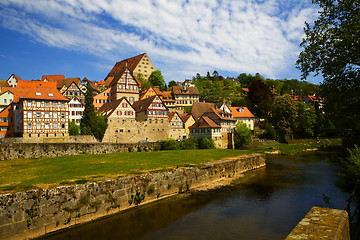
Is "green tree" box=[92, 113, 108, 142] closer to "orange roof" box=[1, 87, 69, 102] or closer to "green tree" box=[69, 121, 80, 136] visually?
"green tree" box=[69, 121, 80, 136]

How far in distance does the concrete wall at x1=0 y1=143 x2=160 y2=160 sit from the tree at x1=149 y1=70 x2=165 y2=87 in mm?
71234

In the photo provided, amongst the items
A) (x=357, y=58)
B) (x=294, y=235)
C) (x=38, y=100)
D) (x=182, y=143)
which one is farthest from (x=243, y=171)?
(x=38, y=100)

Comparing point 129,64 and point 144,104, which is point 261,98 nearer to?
point 144,104

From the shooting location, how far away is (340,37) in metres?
14.0

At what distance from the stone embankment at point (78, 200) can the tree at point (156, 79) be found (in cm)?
8731

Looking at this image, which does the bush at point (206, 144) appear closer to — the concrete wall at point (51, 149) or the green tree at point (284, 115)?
the concrete wall at point (51, 149)

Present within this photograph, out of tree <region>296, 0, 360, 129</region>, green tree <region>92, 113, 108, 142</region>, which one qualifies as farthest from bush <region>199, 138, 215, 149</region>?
tree <region>296, 0, 360, 129</region>

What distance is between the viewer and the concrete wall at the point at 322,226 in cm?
439

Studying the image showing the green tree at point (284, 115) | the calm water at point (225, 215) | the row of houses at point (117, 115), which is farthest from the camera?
the green tree at point (284, 115)

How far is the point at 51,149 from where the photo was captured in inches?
1182

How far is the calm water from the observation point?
14281 millimetres

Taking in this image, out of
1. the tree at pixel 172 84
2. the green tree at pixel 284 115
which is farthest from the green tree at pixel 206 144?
the tree at pixel 172 84

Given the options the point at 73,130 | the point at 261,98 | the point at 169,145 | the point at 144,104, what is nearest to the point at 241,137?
the point at 169,145

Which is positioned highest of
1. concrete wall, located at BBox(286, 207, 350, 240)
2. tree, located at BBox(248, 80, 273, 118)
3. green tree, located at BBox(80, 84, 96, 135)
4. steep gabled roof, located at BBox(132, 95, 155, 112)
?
tree, located at BBox(248, 80, 273, 118)
